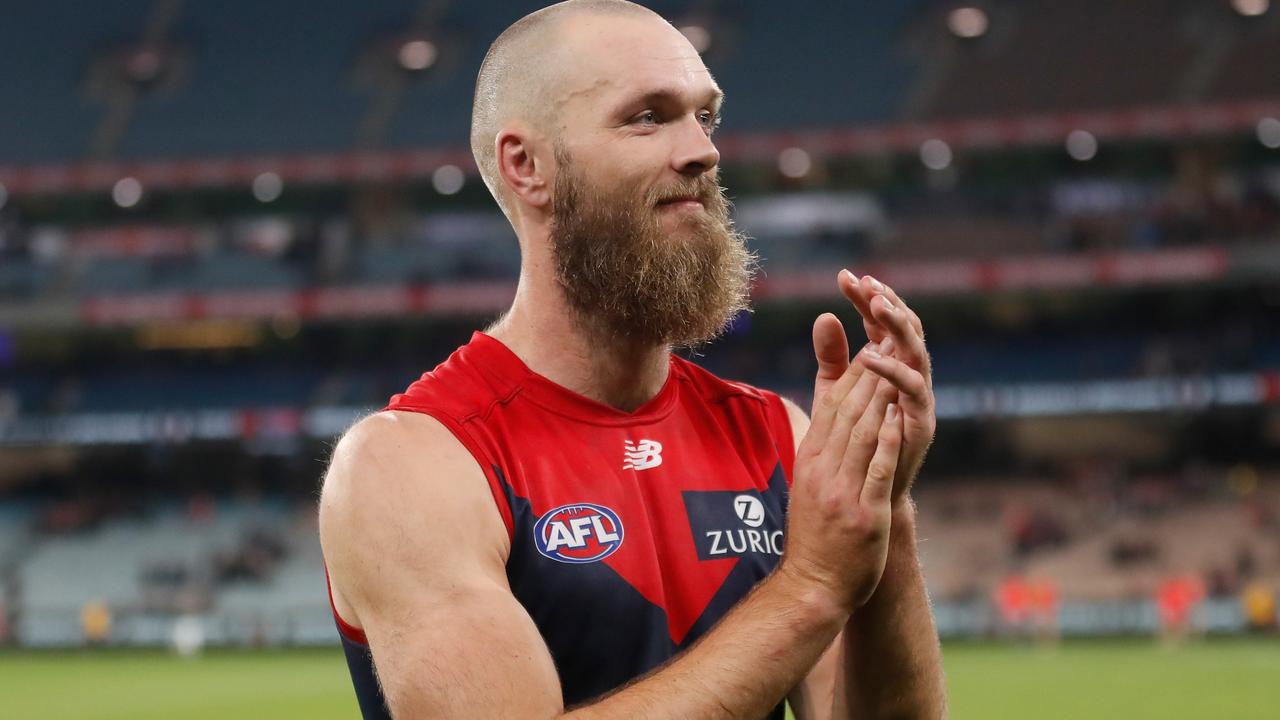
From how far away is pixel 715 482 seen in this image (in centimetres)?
298

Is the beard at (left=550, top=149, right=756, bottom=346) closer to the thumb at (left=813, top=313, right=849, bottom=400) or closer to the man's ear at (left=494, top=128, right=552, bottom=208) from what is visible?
the man's ear at (left=494, top=128, right=552, bottom=208)

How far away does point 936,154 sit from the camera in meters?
39.2

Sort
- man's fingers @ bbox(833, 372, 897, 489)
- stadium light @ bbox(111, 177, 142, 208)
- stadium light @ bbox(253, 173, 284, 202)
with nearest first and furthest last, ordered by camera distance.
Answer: man's fingers @ bbox(833, 372, 897, 489) < stadium light @ bbox(111, 177, 142, 208) < stadium light @ bbox(253, 173, 284, 202)

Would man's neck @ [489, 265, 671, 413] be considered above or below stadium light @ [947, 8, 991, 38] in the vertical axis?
below

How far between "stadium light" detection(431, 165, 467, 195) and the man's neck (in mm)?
36594

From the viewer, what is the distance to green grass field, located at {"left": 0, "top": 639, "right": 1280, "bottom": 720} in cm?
1705

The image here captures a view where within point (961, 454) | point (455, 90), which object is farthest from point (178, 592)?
point (961, 454)

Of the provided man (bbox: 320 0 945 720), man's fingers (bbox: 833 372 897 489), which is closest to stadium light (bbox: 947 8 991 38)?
man (bbox: 320 0 945 720)

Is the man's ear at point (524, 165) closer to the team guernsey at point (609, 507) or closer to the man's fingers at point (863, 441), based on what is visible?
the team guernsey at point (609, 507)

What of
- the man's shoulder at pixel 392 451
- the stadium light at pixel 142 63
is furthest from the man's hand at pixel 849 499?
the stadium light at pixel 142 63

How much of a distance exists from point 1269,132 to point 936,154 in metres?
8.16

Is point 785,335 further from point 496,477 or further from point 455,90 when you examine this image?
point 496,477

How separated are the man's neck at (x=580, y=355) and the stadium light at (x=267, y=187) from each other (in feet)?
125

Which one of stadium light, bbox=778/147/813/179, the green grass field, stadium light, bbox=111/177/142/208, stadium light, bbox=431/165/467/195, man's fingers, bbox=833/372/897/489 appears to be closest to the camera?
man's fingers, bbox=833/372/897/489
